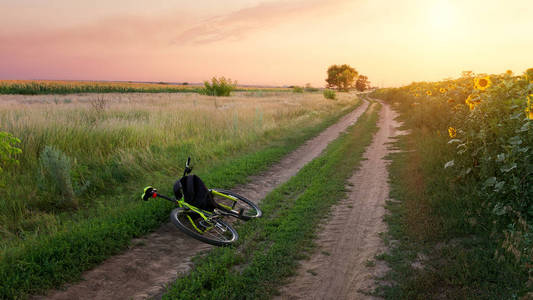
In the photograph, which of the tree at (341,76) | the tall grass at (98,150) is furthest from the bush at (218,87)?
the tree at (341,76)

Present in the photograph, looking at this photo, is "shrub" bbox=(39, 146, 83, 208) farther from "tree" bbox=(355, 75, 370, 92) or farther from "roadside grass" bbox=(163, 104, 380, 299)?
"tree" bbox=(355, 75, 370, 92)

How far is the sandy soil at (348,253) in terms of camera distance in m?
3.59

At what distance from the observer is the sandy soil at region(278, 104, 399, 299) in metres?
3.59

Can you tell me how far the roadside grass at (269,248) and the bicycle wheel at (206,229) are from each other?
7.2 inches

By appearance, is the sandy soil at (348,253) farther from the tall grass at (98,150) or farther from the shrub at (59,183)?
the shrub at (59,183)

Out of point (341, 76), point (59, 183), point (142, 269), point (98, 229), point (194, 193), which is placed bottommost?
point (142, 269)

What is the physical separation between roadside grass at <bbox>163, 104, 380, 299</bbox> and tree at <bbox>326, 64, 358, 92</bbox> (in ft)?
365

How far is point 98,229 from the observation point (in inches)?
186

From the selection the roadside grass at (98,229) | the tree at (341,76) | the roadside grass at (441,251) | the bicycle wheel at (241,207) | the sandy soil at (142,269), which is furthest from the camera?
the tree at (341,76)

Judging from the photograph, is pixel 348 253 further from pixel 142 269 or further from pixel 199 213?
pixel 142 269

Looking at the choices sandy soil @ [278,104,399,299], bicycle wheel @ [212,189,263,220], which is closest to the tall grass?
bicycle wheel @ [212,189,263,220]

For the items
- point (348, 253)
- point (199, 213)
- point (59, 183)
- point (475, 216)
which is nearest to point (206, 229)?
point (199, 213)

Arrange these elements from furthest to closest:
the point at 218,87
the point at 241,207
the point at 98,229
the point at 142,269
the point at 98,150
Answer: the point at 218,87 < the point at 98,150 < the point at 241,207 < the point at 98,229 < the point at 142,269

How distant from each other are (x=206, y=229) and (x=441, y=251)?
3417 mm
